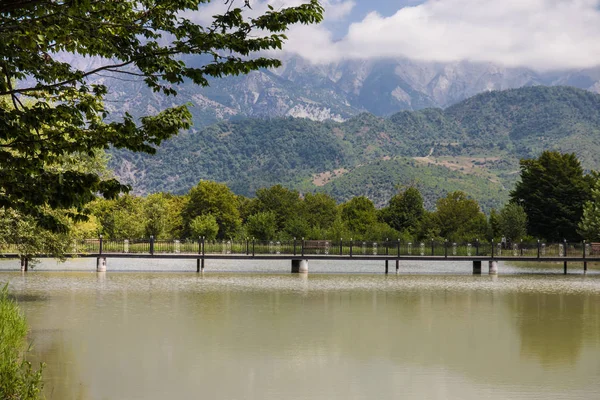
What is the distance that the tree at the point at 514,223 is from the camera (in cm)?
7050

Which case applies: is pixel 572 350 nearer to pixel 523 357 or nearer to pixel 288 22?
pixel 523 357

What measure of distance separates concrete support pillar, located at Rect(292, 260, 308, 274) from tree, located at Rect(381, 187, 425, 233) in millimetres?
44867

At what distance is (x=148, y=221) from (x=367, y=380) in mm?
66995

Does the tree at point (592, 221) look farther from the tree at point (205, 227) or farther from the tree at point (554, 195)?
the tree at point (205, 227)

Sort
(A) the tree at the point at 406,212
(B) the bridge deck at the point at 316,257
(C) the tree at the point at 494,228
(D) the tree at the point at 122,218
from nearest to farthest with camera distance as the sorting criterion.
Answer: (B) the bridge deck at the point at 316,257 < (D) the tree at the point at 122,218 < (C) the tree at the point at 494,228 < (A) the tree at the point at 406,212

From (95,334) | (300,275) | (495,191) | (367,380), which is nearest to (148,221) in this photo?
(300,275)

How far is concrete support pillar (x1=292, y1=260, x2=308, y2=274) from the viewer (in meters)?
48.2

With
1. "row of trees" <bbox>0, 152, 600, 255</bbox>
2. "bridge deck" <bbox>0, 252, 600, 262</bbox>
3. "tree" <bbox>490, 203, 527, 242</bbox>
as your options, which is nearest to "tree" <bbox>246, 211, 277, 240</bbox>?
"row of trees" <bbox>0, 152, 600, 255</bbox>

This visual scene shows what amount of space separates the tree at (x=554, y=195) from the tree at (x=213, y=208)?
1282 inches

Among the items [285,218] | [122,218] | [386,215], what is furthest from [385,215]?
[122,218]

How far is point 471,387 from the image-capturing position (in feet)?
45.2

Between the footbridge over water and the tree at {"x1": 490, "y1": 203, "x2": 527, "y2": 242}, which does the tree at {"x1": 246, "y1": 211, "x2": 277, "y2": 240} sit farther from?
the footbridge over water

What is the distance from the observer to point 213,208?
294ft

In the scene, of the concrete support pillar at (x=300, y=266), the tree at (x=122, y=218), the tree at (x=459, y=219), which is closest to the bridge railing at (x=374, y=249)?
the concrete support pillar at (x=300, y=266)
